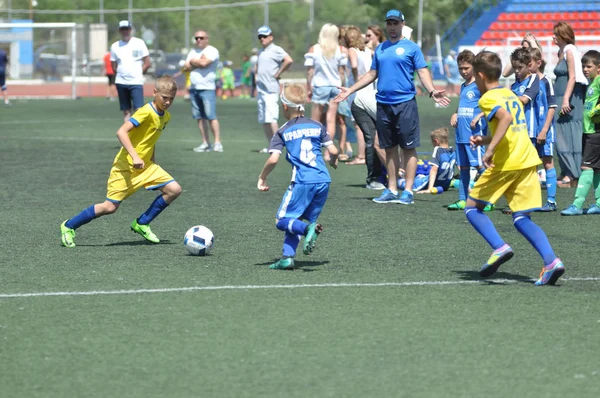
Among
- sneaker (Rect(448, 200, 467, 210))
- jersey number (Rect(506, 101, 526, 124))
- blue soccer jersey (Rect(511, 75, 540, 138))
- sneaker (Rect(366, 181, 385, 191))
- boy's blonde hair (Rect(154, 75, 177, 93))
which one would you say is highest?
jersey number (Rect(506, 101, 526, 124))

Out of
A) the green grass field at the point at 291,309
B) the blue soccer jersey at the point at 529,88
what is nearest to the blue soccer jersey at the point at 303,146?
the green grass field at the point at 291,309

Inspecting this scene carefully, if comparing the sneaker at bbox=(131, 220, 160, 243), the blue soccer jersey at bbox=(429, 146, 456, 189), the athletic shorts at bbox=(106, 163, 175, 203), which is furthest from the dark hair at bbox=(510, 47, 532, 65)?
the sneaker at bbox=(131, 220, 160, 243)

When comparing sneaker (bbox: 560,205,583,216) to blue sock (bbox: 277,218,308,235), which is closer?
blue sock (bbox: 277,218,308,235)

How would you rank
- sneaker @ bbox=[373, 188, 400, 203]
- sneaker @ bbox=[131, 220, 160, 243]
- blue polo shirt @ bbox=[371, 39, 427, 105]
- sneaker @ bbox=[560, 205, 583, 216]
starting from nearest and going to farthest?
sneaker @ bbox=[131, 220, 160, 243]
sneaker @ bbox=[560, 205, 583, 216]
blue polo shirt @ bbox=[371, 39, 427, 105]
sneaker @ bbox=[373, 188, 400, 203]

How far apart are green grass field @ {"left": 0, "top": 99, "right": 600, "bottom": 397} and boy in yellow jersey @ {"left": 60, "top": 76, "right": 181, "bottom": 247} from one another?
0.20m

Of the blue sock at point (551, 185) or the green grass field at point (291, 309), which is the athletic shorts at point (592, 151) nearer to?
the blue sock at point (551, 185)

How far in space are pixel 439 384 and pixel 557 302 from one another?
6.58ft

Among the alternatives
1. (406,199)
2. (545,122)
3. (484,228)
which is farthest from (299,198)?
(545,122)

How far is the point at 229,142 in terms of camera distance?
20500 mm

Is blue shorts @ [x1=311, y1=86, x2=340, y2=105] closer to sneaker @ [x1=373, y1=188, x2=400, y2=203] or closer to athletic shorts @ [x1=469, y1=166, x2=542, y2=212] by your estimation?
sneaker @ [x1=373, y1=188, x2=400, y2=203]

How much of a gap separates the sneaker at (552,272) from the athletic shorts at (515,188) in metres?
0.45

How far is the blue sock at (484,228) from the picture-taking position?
7457mm

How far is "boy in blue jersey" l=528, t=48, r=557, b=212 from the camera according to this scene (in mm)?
11406

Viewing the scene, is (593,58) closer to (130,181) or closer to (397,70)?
(397,70)
